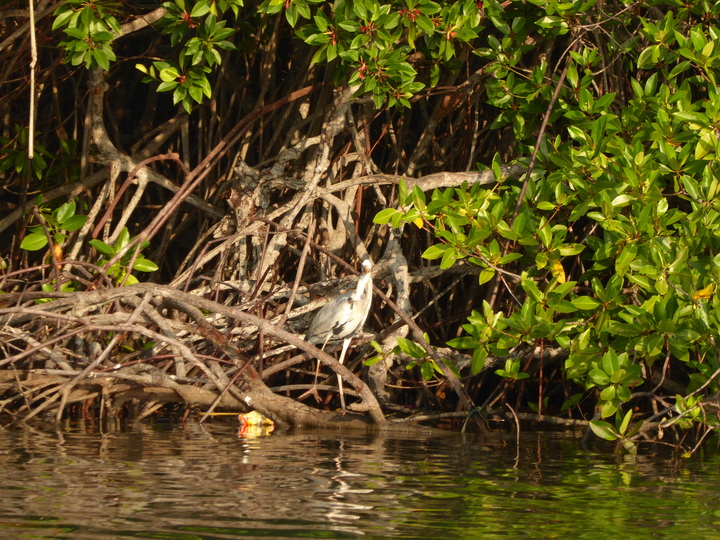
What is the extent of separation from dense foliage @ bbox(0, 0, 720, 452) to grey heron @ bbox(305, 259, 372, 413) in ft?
0.70

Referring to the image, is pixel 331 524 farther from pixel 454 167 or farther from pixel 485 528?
pixel 454 167

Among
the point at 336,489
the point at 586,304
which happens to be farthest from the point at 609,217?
the point at 336,489

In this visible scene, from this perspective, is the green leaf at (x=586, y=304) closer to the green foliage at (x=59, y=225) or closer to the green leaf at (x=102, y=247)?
the green leaf at (x=102, y=247)

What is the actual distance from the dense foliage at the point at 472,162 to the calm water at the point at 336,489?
18.2 inches

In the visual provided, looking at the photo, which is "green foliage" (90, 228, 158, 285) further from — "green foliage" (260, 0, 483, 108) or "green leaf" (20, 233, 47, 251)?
"green foliage" (260, 0, 483, 108)

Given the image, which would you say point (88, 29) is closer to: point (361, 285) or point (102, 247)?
point (102, 247)

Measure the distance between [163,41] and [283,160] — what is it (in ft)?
5.72

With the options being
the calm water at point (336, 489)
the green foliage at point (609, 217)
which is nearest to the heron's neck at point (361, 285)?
the green foliage at point (609, 217)

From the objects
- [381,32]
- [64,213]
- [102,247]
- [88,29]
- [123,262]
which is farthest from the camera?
[64,213]

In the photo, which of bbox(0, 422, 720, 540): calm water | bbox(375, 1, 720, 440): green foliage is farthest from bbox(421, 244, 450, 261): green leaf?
bbox(0, 422, 720, 540): calm water

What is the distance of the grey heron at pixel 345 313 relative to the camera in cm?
462

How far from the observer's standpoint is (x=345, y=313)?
4.63 m

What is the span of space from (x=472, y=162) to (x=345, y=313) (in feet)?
4.50

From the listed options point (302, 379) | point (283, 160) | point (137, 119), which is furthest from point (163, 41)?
point (302, 379)
